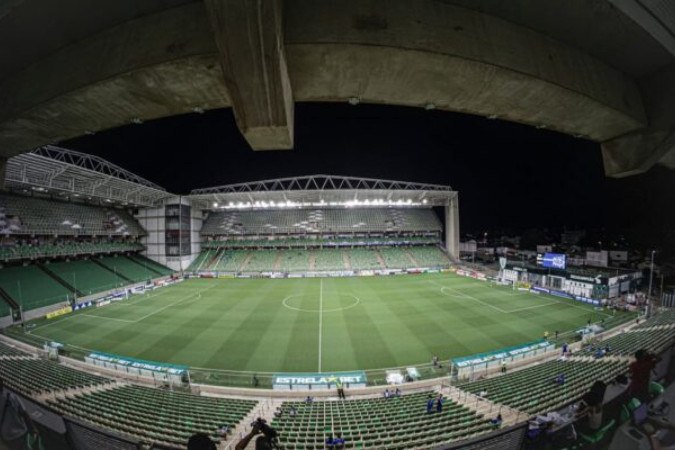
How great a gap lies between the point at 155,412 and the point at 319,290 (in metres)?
23.6

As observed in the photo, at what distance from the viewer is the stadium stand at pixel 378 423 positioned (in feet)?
24.4

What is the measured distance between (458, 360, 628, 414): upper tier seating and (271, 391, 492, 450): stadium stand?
1689 millimetres

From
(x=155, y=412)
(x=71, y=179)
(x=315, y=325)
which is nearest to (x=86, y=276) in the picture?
(x=71, y=179)

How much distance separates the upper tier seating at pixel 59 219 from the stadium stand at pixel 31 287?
4549 mm

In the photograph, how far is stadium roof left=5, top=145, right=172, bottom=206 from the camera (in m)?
26.5

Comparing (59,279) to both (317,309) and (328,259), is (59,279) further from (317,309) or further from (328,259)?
(328,259)

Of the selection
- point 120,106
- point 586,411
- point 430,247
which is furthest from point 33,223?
point 430,247

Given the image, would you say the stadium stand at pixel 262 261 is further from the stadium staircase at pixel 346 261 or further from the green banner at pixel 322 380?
the green banner at pixel 322 380

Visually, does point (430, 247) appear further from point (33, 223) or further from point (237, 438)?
point (33, 223)

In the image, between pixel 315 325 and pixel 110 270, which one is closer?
pixel 315 325

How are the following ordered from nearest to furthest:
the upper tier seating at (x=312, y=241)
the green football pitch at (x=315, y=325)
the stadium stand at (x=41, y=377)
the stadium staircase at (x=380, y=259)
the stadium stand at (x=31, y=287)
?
1. the stadium stand at (x=41, y=377)
2. the green football pitch at (x=315, y=325)
3. the stadium stand at (x=31, y=287)
4. the stadium staircase at (x=380, y=259)
5. the upper tier seating at (x=312, y=241)

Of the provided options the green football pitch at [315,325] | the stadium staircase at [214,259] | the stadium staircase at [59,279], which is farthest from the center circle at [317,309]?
the stadium staircase at [214,259]

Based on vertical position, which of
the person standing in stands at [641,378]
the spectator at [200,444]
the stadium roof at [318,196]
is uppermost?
the stadium roof at [318,196]

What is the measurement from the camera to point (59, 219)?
113 feet
